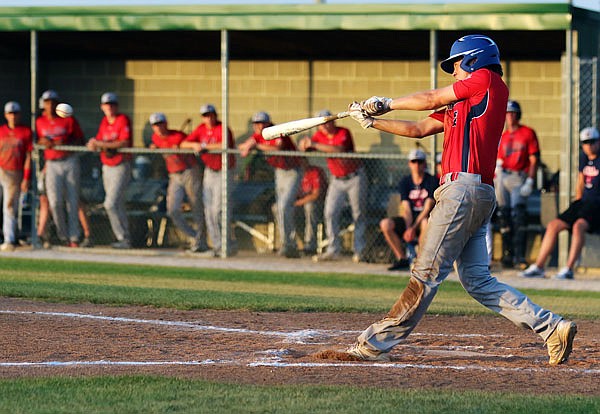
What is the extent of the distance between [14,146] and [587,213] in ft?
25.0

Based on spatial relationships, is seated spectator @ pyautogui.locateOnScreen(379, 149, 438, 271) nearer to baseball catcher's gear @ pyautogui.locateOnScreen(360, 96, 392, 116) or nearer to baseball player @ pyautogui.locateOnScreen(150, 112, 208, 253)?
baseball player @ pyautogui.locateOnScreen(150, 112, 208, 253)

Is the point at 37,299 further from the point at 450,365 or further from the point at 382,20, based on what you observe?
the point at 382,20

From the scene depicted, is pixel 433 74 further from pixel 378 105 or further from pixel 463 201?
pixel 463 201

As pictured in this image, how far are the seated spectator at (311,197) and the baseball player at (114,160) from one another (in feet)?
7.67

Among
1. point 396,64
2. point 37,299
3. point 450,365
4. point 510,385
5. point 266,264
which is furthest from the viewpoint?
point 396,64

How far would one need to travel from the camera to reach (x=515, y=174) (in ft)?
49.6

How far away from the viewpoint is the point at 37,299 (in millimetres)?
10336

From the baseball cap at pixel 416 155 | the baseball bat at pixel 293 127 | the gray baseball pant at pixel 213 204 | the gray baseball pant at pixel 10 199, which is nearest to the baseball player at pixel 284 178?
the gray baseball pant at pixel 213 204

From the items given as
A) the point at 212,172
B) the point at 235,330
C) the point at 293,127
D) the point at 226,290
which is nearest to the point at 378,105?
the point at 293,127

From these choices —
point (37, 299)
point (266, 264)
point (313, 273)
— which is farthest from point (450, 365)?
point (266, 264)

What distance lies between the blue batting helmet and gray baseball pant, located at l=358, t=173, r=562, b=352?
65 cm

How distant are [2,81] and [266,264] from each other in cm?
662

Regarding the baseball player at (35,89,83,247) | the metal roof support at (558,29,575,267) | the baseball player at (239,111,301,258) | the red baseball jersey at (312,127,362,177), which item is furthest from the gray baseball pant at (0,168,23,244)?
the metal roof support at (558,29,575,267)

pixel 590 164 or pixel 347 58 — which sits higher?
pixel 347 58
